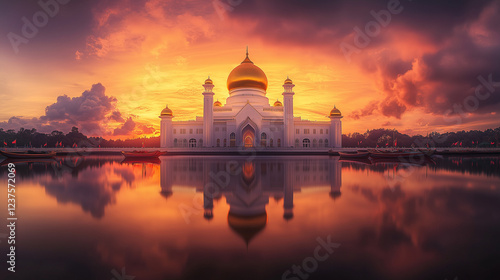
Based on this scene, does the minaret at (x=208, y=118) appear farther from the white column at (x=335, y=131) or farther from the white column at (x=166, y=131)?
the white column at (x=335, y=131)

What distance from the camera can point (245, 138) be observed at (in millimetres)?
41812

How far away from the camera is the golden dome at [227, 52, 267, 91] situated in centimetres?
4338

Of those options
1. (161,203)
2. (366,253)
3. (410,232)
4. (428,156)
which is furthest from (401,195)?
(428,156)

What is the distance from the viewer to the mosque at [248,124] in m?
40.0

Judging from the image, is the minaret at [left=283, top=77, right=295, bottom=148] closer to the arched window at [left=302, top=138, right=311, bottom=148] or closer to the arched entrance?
the arched window at [left=302, top=138, right=311, bottom=148]

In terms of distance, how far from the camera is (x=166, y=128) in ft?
141

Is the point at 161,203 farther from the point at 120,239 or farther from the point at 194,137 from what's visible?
the point at 194,137

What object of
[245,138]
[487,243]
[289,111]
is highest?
[289,111]

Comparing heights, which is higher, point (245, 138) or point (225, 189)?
point (245, 138)

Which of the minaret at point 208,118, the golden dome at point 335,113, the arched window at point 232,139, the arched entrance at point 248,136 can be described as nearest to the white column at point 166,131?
the minaret at point 208,118

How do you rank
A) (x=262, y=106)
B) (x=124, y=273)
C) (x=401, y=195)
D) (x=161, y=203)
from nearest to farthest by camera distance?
1. (x=124, y=273)
2. (x=161, y=203)
3. (x=401, y=195)
4. (x=262, y=106)

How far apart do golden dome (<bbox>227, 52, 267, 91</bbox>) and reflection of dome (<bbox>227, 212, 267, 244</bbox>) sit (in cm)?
3952

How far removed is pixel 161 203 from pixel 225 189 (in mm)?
2303

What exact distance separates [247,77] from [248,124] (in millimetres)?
9410
